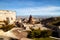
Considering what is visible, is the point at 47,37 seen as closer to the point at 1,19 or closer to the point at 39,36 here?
the point at 39,36

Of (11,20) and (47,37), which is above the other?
(11,20)

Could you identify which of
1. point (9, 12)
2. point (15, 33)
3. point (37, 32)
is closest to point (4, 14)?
point (9, 12)

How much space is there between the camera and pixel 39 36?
27.1 meters

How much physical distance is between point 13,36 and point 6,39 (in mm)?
605

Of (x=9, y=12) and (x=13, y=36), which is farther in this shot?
(x=9, y=12)

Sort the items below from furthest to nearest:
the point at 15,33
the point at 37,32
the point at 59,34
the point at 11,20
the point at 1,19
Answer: the point at 11,20 → the point at 1,19 → the point at 59,34 → the point at 37,32 → the point at 15,33

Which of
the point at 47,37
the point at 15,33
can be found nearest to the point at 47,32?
the point at 47,37

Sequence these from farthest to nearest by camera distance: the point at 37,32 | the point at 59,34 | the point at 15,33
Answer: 1. the point at 59,34
2. the point at 37,32
3. the point at 15,33

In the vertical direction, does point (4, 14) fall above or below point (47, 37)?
above

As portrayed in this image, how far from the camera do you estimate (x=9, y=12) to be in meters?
36.6

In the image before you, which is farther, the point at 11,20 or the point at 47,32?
the point at 11,20

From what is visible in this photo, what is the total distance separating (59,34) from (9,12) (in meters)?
13.0

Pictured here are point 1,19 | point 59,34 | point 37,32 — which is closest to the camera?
point 37,32

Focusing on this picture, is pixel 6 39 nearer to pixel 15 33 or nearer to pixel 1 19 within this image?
pixel 15 33
